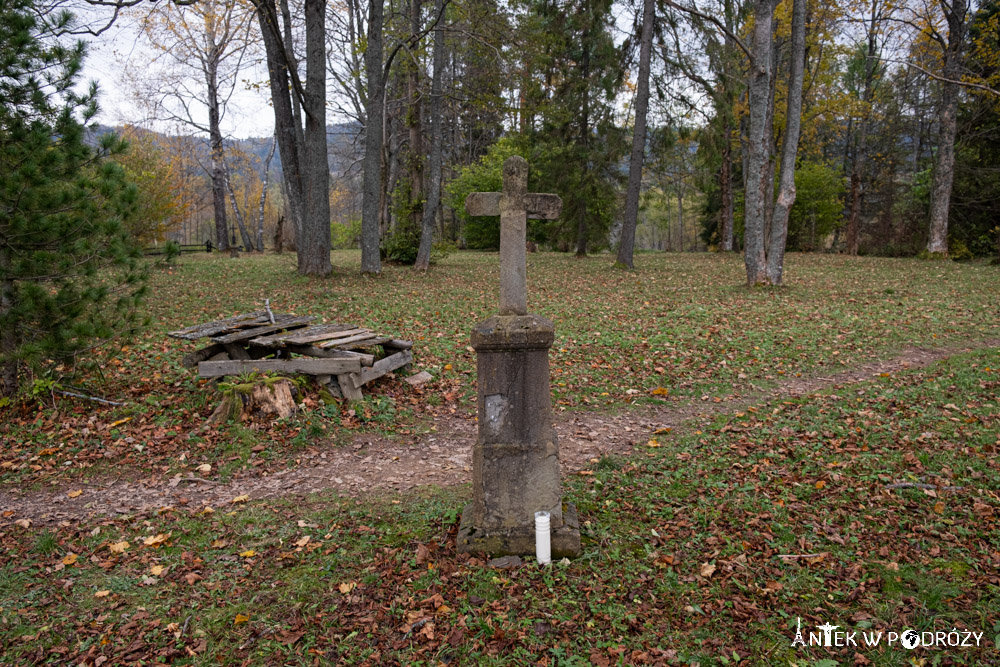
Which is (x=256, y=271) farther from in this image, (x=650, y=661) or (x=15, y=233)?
(x=650, y=661)

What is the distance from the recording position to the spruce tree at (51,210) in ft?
17.9

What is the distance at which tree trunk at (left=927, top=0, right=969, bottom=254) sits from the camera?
18.8 m

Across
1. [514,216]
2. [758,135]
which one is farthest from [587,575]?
[758,135]

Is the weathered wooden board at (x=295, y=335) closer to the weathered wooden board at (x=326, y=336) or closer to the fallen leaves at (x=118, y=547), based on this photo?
the weathered wooden board at (x=326, y=336)

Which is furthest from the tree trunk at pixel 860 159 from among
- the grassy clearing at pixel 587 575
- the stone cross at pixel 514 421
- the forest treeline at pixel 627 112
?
the stone cross at pixel 514 421

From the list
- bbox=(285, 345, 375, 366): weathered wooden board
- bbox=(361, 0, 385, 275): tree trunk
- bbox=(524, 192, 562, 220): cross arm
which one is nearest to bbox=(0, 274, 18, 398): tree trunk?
bbox=(285, 345, 375, 366): weathered wooden board

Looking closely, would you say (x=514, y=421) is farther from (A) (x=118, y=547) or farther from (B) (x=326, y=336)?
(B) (x=326, y=336)

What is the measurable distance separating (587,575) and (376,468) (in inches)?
104

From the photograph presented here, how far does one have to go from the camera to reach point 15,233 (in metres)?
5.64

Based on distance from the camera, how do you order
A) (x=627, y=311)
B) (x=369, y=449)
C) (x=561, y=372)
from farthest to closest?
(x=627, y=311) < (x=561, y=372) < (x=369, y=449)

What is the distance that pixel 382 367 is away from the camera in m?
7.34

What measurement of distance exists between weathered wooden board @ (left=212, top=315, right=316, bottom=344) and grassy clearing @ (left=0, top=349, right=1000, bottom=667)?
2.63 metres

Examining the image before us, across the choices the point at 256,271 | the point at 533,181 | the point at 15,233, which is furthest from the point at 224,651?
the point at 533,181

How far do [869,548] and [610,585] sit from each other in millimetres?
1774
